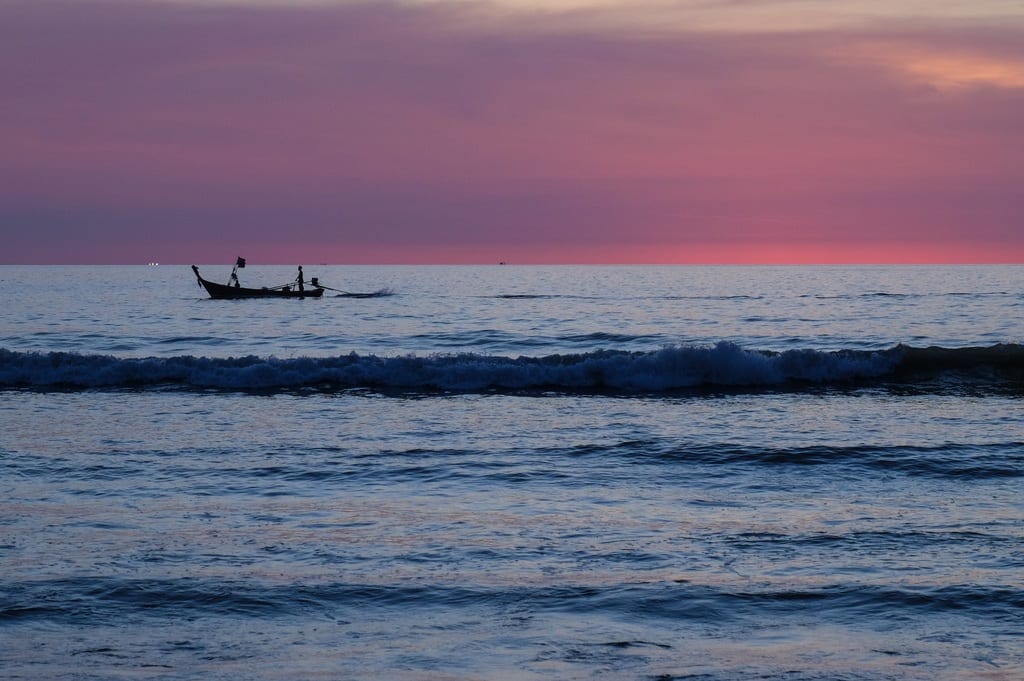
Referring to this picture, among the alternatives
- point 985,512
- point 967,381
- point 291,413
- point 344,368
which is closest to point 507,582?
point 985,512

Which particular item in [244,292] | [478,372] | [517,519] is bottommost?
[517,519]

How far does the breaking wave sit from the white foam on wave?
1.0 inches

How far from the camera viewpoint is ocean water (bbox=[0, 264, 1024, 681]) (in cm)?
713

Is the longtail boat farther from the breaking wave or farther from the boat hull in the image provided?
the breaking wave

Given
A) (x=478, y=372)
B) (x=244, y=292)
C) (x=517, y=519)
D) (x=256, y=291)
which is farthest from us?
(x=244, y=292)

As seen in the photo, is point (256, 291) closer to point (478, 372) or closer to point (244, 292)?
point (244, 292)

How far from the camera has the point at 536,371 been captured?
2555cm

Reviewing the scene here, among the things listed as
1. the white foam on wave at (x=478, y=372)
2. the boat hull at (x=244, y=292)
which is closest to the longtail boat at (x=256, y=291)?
the boat hull at (x=244, y=292)

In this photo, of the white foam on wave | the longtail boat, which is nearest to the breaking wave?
the white foam on wave

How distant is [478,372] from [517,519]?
14660 mm

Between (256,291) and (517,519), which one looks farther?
(256,291)

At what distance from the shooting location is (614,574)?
8773mm

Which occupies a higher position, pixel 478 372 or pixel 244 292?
pixel 244 292

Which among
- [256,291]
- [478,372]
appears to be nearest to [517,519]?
[478,372]
